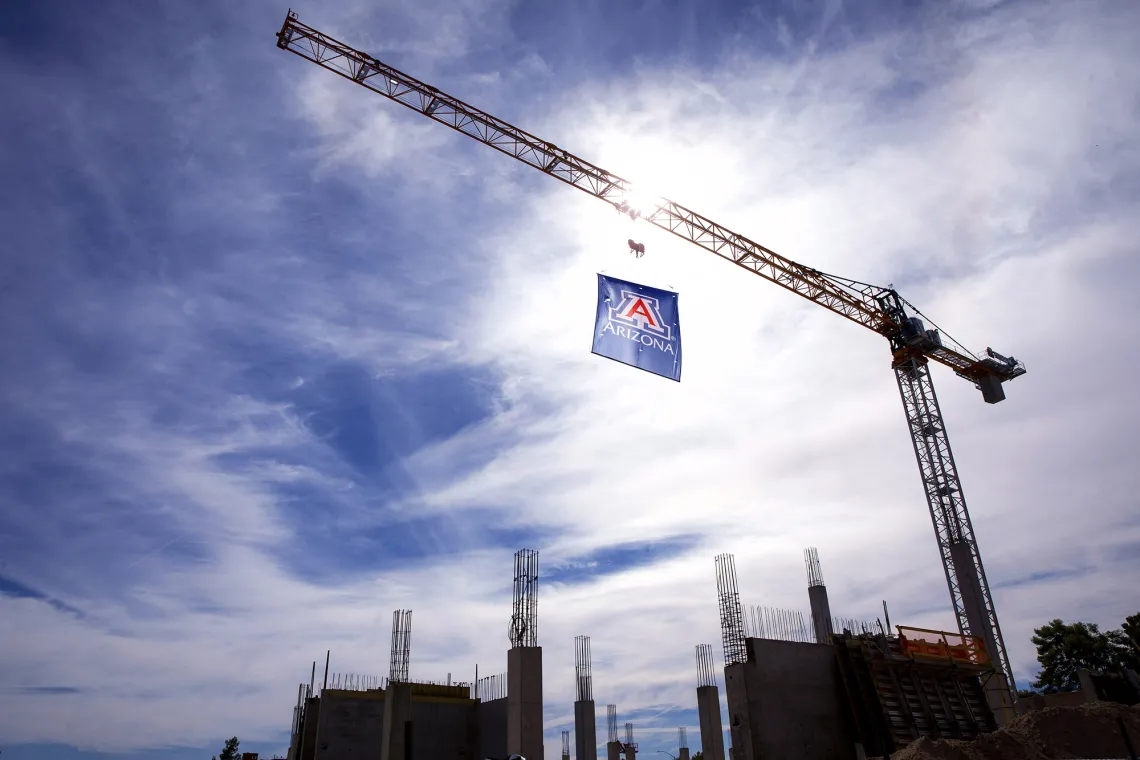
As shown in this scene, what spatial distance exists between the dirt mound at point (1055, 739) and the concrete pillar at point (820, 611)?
8.53m

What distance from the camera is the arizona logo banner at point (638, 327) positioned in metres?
19.4

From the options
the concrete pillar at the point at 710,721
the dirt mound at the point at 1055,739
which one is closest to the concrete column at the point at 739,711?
the dirt mound at the point at 1055,739

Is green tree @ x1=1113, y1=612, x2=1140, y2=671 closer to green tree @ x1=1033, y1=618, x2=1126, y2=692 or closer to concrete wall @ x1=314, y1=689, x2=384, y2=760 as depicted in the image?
green tree @ x1=1033, y1=618, x2=1126, y2=692

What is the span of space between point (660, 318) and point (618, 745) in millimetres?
37118

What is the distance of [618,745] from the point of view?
47.8 metres

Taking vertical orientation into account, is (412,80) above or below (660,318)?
above

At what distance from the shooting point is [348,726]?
2773cm

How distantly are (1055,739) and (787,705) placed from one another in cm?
660

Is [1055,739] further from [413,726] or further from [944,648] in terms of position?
[413,726]

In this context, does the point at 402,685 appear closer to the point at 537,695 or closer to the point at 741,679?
the point at 537,695

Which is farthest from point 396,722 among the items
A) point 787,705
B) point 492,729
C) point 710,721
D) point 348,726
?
point 787,705

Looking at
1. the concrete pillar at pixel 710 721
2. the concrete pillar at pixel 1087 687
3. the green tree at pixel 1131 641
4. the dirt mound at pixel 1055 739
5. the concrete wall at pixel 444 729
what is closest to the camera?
the dirt mound at pixel 1055 739

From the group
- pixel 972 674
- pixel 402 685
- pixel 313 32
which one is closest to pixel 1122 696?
pixel 972 674

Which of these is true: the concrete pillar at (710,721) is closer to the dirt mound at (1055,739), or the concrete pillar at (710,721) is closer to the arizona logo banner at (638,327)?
the dirt mound at (1055,739)
